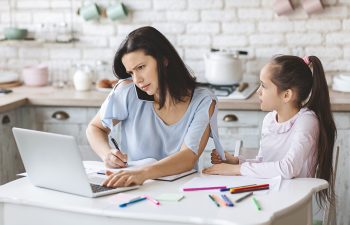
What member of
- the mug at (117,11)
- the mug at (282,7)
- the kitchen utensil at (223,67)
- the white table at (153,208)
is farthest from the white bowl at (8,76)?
the white table at (153,208)

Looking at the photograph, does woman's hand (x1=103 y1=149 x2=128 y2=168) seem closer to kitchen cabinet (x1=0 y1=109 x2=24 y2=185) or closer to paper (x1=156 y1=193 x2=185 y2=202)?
paper (x1=156 y1=193 x2=185 y2=202)

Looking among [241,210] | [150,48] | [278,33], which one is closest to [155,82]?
[150,48]

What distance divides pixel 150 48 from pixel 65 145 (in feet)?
2.32

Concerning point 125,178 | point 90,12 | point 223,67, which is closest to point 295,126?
point 125,178

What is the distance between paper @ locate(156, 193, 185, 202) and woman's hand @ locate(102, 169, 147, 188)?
15cm

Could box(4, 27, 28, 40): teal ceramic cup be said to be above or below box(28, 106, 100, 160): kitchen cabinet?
above

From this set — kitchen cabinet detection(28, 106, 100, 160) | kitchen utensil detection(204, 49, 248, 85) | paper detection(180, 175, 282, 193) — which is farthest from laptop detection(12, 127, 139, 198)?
kitchen utensil detection(204, 49, 248, 85)

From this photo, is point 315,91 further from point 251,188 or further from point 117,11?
point 117,11

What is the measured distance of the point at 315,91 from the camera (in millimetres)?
2627

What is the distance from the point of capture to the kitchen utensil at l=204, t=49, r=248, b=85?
396cm

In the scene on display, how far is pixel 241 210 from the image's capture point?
201 cm

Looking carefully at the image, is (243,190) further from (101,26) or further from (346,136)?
(101,26)

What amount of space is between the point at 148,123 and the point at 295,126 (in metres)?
0.64

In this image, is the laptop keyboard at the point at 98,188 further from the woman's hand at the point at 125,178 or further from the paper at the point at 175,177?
the paper at the point at 175,177
